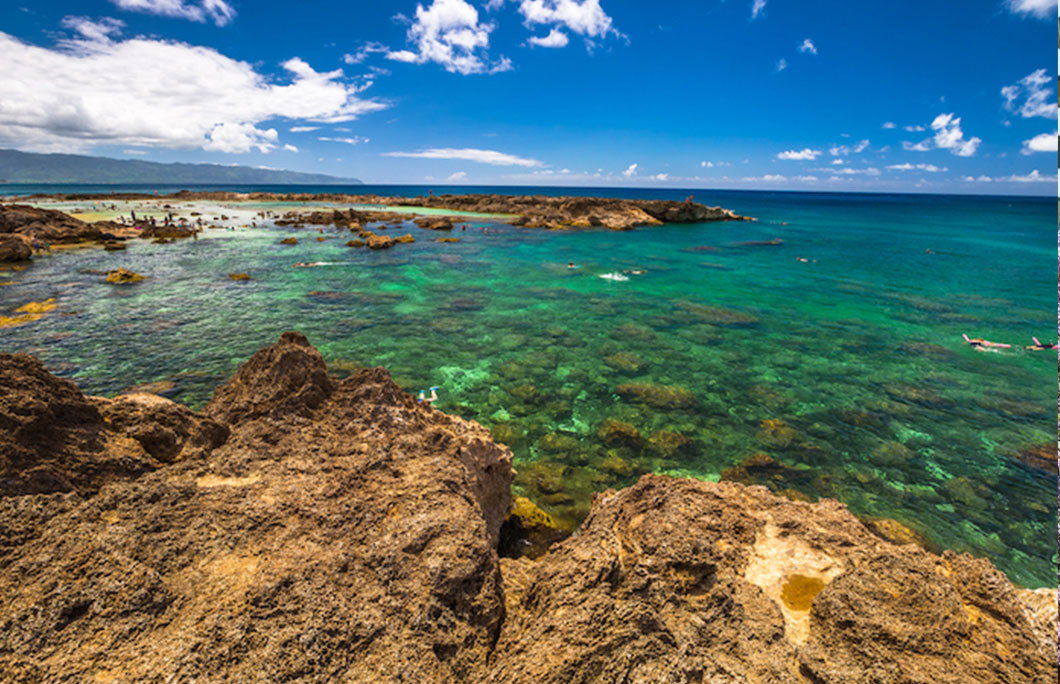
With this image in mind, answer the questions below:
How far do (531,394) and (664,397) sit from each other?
450 centimetres

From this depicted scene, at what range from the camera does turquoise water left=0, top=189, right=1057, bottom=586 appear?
11.0 m

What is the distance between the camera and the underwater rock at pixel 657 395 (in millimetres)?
14422

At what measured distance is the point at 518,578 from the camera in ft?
16.8

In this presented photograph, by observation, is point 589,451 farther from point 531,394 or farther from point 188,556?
point 188,556

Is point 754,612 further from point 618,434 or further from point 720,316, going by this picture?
point 720,316

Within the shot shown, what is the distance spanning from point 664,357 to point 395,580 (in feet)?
52.6

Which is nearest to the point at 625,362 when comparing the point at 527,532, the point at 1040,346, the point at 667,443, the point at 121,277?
the point at 667,443

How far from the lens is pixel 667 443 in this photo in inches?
483

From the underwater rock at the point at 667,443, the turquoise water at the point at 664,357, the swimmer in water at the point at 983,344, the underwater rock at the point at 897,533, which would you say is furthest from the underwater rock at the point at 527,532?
the swimmer in water at the point at 983,344

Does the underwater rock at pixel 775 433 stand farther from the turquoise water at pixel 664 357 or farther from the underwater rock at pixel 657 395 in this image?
the underwater rock at pixel 657 395

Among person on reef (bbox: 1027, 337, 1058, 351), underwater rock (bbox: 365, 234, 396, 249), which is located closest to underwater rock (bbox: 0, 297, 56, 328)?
underwater rock (bbox: 365, 234, 396, 249)

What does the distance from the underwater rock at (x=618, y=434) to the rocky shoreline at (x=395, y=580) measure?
645 cm

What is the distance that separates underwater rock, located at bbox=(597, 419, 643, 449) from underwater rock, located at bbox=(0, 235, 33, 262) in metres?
44.8

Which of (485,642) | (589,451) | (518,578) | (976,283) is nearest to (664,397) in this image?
(589,451)
